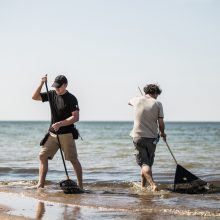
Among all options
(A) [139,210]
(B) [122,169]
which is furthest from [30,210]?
(B) [122,169]

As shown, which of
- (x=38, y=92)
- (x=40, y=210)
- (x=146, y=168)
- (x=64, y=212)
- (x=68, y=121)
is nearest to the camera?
(x=64, y=212)

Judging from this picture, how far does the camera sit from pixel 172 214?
639cm

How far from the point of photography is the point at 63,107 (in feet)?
27.2

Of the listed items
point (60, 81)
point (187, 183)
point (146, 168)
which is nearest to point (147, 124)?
point (146, 168)

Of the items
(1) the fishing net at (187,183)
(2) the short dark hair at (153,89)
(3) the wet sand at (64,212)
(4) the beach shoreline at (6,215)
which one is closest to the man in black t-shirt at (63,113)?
(2) the short dark hair at (153,89)

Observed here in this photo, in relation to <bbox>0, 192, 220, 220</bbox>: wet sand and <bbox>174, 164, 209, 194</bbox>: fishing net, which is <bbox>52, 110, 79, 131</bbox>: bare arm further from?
<bbox>174, 164, 209, 194</bbox>: fishing net

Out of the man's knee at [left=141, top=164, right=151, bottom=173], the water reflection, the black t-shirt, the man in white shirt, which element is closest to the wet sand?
the water reflection

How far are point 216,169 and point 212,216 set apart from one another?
6.82m

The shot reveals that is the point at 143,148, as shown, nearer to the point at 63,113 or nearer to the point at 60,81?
the point at 63,113

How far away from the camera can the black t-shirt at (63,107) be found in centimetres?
827

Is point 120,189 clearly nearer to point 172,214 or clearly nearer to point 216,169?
point 172,214

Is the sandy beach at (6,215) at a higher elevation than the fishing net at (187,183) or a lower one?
higher

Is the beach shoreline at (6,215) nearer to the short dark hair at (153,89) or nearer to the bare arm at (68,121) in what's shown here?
the bare arm at (68,121)

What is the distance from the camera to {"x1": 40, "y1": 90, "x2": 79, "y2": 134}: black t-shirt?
8266 mm
